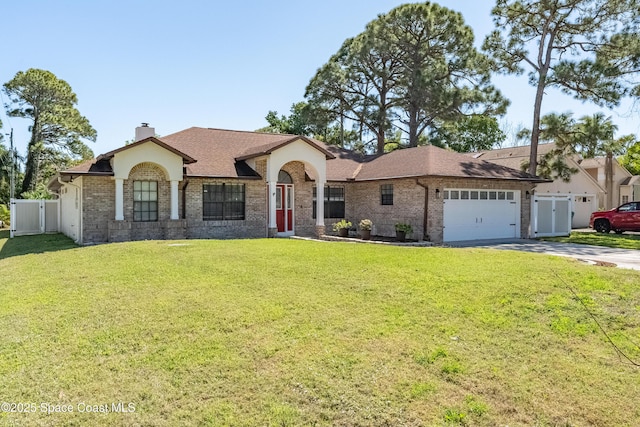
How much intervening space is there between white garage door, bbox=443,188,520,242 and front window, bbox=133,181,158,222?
11593mm

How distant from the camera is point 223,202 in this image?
18.3m

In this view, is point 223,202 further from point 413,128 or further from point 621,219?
point 621,219

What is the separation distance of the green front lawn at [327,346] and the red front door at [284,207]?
1009 cm

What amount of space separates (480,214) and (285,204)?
8.61 m

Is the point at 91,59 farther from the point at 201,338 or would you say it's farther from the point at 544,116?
the point at 544,116

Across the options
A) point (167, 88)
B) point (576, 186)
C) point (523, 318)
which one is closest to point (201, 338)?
point (523, 318)

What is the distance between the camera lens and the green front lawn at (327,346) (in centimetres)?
429

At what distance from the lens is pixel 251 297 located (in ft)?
24.4

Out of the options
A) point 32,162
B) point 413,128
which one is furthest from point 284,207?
point 32,162

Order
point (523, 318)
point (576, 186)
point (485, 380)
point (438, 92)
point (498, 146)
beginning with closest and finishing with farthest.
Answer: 1. point (485, 380)
2. point (523, 318)
3. point (438, 92)
4. point (576, 186)
5. point (498, 146)

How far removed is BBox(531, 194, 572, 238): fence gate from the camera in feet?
69.1

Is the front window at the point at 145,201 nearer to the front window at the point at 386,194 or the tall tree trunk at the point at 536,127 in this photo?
the front window at the point at 386,194

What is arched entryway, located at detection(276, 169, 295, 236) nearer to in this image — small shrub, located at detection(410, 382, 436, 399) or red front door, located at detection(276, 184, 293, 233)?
red front door, located at detection(276, 184, 293, 233)

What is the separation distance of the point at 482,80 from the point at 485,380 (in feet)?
94.3
